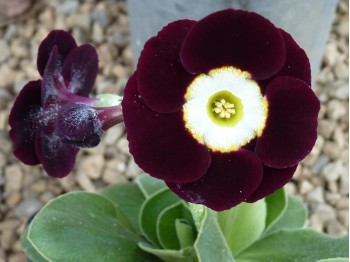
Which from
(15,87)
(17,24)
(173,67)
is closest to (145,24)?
(15,87)

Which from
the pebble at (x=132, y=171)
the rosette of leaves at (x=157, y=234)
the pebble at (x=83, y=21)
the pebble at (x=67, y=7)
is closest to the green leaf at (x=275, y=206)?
the rosette of leaves at (x=157, y=234)

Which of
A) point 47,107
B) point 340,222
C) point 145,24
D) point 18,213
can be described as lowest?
point 18,213

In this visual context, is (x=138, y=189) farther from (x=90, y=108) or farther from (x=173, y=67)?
(x=173, y=67)

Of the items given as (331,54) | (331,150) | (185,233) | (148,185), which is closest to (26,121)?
(185,233)

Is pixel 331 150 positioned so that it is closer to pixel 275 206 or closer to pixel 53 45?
pixel 275 206

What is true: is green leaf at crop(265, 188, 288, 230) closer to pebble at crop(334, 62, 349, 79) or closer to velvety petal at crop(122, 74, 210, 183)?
velvety petal at crop(122, 74, 210, 183)

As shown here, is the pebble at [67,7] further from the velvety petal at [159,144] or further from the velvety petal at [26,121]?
the velvety petal at [159,144]
